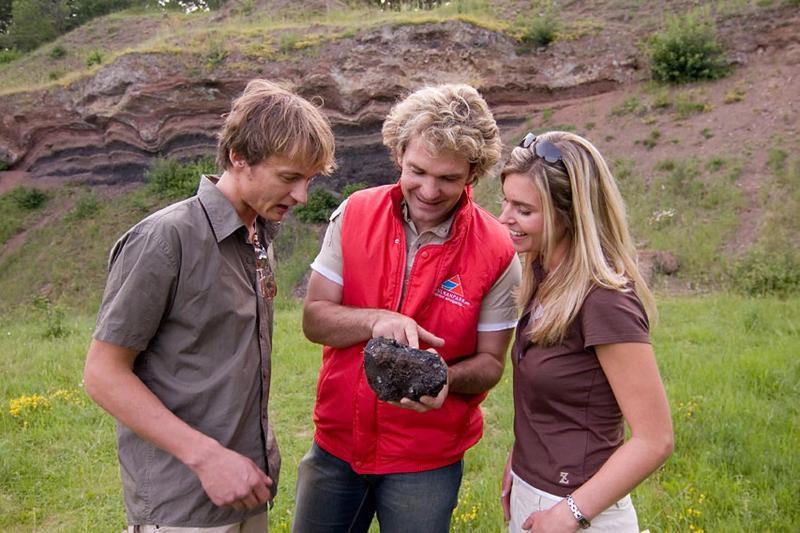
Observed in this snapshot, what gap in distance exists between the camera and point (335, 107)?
2039cm

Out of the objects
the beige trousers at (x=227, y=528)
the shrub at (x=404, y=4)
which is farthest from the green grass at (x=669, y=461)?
the shrub at (x=404, y=4)

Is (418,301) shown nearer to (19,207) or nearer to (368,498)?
(368,498)

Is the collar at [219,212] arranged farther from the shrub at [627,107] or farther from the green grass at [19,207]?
the green grass at [19,207]

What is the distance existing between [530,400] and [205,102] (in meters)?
21.5

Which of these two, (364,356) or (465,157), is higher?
(465,157)

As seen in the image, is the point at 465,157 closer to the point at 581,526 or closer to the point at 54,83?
the point at 581,526

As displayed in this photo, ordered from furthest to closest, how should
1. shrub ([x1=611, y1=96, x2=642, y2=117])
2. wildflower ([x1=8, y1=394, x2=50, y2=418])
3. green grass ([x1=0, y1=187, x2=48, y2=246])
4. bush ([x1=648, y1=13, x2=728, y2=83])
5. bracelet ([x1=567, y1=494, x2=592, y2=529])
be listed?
green grass ([x1=0, y1=187, x2=48, y2=246]) → shrub ([x1=611, y1=96, x2=642, y2=117]) → bush ([x1=648, y1=13, x2=728, y2=83]) → wildflower ([x1=8, y1=394, x2=50, y2=418]) → bracelet ([x1=567, y1=494, x2=592, y2=529])

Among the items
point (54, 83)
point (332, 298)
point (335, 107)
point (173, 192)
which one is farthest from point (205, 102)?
point (332, 298)

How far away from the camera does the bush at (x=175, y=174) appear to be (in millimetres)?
21766

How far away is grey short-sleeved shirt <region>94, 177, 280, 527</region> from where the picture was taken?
1.91m

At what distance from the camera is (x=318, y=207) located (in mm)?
20016

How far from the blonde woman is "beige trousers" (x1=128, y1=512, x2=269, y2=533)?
3.11 feet

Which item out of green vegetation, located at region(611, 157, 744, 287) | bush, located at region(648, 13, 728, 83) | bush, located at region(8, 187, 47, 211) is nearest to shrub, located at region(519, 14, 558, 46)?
bush, located at region(648, 13, 728, 83)

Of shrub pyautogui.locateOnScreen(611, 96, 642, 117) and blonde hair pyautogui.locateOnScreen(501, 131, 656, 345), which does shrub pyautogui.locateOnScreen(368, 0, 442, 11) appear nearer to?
shrub pyautogui.locateOnScreen(611, 96, 642, 117)
